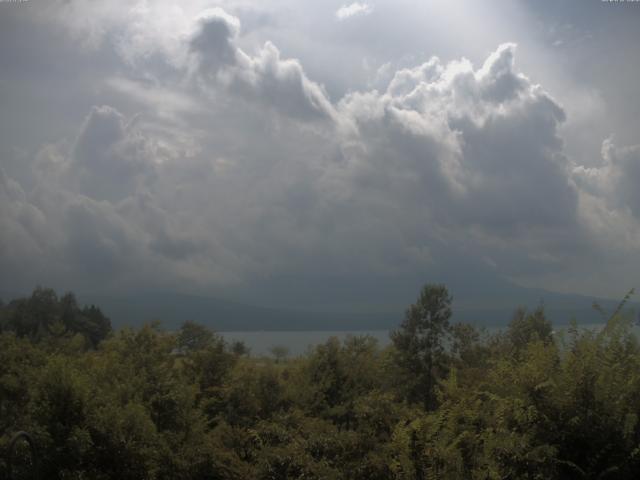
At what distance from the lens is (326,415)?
24656 millimetres

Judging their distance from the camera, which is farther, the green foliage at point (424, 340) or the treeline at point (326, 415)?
the green foliage at point (424, 340)

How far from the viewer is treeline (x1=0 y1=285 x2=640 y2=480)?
384 inches

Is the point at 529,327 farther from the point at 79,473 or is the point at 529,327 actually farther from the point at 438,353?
the point at 79,473

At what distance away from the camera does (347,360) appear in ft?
94.3

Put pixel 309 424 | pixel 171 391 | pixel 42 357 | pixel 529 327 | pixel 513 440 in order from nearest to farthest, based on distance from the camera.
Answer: pixel 513 440 → pixel 309 424 → pixel 171 391 → pixel 42 357 → pixel 529 327

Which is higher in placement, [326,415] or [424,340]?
[424,340]

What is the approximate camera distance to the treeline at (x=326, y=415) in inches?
384

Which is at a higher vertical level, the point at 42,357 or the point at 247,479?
the point at 42,357

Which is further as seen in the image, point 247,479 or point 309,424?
point 309,424

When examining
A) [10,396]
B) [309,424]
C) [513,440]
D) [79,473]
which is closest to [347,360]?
[309,424]

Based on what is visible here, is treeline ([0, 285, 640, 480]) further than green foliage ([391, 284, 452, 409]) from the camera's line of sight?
No

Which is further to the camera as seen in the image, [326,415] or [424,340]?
[424,340]

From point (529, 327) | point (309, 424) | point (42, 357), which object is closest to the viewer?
point (309, 424)

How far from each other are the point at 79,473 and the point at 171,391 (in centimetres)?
659
